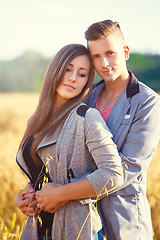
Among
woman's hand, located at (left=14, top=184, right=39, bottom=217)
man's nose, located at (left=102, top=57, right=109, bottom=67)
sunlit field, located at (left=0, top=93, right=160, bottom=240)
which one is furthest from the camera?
sunlit field, located at (left=0, top=93, right=160, bottom=240)

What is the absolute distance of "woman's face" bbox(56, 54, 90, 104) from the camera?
2234 millimetres

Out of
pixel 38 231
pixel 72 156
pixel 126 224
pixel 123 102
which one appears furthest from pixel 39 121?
pixel 126 224

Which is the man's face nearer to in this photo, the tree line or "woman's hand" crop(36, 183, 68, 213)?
"woman's hand" crop(36, 183, 68, 213)

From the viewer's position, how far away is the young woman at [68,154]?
1.93 meters

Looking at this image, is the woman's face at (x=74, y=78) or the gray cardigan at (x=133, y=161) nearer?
the gray cardigan at (x=133, y=161)

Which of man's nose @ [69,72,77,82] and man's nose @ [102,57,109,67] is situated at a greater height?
man's nose @ [102,57,109,67]

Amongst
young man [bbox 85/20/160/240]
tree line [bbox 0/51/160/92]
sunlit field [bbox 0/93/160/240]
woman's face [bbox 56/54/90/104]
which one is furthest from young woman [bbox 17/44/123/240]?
tree line [bbox 0/51/160/92]

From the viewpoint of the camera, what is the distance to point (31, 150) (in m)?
2.24

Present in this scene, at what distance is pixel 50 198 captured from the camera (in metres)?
1.99

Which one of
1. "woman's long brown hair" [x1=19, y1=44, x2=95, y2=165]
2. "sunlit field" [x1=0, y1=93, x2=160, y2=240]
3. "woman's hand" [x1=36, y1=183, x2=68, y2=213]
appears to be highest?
"woman's long brown hair" [x1=19, y1=44, x2=95, y2=165]

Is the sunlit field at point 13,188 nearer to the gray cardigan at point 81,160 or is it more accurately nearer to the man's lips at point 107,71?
the gray cardigan at point 81,160

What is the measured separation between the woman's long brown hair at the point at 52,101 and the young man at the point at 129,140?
0.16 m

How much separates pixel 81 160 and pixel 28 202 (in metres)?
0.50

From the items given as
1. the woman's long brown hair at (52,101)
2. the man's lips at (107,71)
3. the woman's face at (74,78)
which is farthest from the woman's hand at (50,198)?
the man's lips at (107,71)
